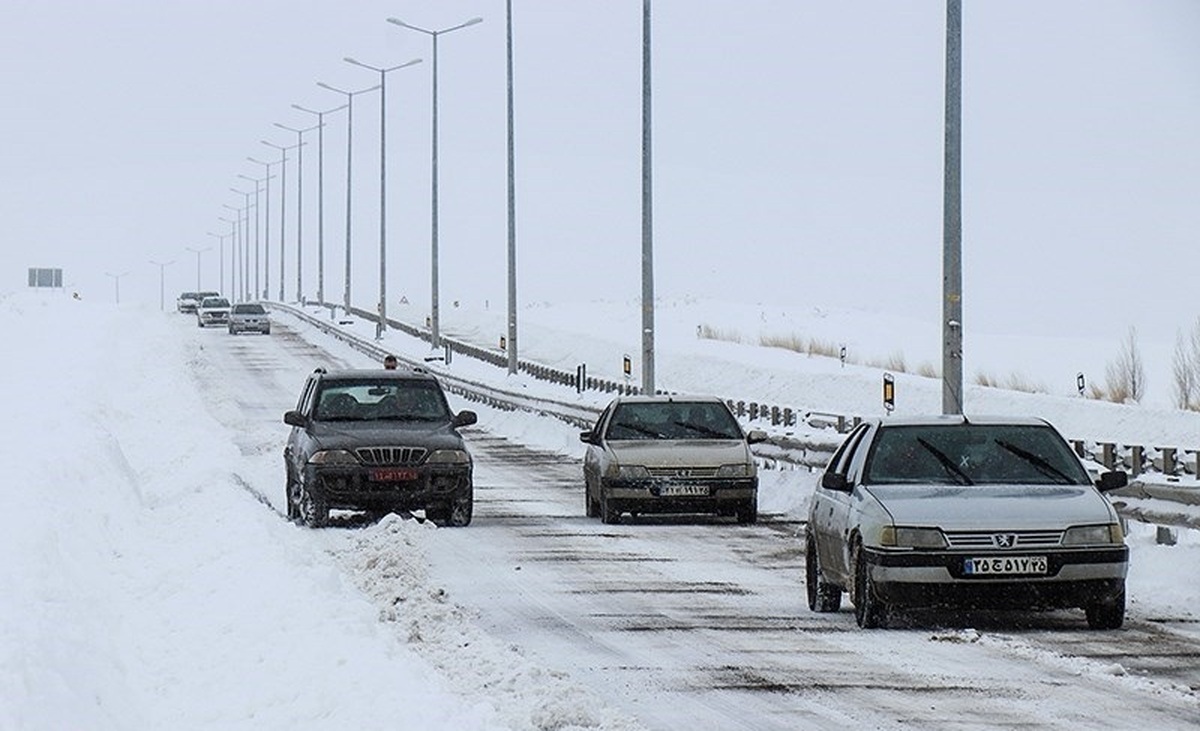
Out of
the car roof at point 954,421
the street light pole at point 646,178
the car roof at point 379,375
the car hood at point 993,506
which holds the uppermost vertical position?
the street light pole at point 646,178

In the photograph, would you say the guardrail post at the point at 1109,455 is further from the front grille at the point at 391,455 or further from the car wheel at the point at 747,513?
the front grille at the point at 391,455

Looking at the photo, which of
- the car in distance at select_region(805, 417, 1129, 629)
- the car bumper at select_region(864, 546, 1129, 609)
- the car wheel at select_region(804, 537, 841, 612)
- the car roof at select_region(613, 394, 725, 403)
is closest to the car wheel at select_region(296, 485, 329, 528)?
the car roof at select_region(613, 394, 725, 403)

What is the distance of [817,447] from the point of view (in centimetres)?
2762

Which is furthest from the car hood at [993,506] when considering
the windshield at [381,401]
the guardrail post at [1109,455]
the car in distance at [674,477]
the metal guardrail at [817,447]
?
the windshield at [381,401]

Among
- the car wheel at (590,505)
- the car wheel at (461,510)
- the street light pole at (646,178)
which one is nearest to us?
the car wheel at (461,510)

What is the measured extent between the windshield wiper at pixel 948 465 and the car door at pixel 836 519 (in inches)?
19.8

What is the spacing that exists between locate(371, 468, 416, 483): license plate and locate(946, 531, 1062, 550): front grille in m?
10.2

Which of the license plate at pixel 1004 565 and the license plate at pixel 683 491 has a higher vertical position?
the license plate at pixel 1004 565

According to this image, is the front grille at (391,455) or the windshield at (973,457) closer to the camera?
the windshield at (973,457)

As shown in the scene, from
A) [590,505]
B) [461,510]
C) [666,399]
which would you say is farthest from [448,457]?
[666,399]

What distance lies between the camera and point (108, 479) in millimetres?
21797

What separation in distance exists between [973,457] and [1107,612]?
160 centimetres

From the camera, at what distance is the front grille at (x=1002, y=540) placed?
46.7ft

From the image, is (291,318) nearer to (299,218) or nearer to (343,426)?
(299,218)
